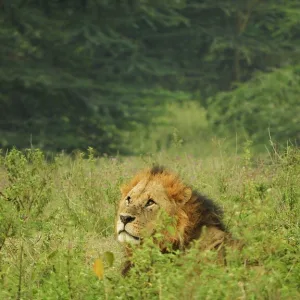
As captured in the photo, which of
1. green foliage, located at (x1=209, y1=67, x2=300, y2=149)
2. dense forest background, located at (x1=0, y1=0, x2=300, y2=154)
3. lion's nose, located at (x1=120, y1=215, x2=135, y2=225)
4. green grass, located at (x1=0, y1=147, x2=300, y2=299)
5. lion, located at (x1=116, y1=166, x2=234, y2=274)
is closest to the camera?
green grass, located at (x1=0, y1=147, x2=300, y2=299)

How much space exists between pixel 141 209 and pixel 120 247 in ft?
3.07

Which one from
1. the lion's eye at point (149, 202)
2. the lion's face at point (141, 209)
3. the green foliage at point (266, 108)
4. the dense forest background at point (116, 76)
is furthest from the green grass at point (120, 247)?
the green foliage at point (266, 108)

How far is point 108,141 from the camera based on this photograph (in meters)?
21.7

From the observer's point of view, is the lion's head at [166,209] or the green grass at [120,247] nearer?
the green grass at [120,247]

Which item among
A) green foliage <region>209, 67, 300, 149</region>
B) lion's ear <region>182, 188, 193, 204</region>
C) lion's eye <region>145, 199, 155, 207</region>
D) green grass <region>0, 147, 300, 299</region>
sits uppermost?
lion's ear <region>182, 188, 193, 204</region>

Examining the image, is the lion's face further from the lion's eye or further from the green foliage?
the green foliage

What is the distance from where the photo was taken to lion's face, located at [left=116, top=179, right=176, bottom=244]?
20.7 feet

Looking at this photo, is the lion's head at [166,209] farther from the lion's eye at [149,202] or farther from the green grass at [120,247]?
the green grass at [120,247]

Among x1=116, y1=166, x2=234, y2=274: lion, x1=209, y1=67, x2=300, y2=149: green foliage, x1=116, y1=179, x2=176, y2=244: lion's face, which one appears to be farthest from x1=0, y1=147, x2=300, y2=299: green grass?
x1=209, y1=67, x2=300, y2=149: green foliage

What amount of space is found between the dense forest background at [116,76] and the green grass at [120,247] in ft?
36.7

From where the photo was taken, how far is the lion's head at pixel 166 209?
6289 millimetres

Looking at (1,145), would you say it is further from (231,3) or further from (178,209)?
(178,209)

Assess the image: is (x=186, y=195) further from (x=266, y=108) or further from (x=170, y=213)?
(x=266, y=108)

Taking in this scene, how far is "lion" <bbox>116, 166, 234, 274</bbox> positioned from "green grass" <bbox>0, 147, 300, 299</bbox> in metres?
0.10
